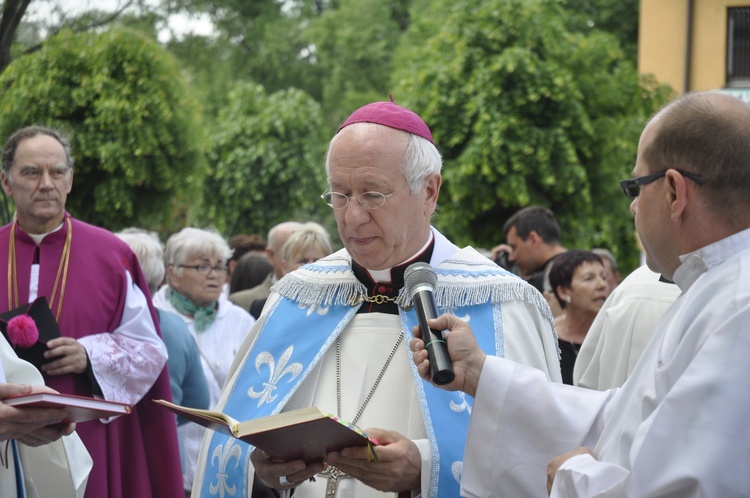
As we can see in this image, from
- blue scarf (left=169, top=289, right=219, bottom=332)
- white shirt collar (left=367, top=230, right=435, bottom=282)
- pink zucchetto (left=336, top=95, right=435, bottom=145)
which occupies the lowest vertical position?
blue scarf (left=169, top=289, right=219, bottom=332)

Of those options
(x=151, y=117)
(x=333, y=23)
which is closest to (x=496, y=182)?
(x=151, y=117)

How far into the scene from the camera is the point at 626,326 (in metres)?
4.88

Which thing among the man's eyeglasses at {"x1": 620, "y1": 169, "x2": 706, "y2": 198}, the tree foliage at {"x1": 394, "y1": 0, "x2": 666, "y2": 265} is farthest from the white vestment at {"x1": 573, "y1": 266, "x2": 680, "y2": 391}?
the tree foliage at {"x1": 394, "y1": 0, "x2": 666, "y2": 265}

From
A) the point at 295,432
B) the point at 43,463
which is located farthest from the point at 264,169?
the point at 295,432

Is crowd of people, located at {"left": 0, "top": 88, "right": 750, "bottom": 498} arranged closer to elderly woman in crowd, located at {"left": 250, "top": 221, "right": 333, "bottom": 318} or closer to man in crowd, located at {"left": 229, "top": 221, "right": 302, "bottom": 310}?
elderly woman in crowd, located at {"left": 250, "top": 221, "right": 333, "bottom": 318}

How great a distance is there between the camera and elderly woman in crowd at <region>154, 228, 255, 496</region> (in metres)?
6.91

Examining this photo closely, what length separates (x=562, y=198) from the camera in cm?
1327

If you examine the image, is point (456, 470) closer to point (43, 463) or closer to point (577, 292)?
point (43, 463)

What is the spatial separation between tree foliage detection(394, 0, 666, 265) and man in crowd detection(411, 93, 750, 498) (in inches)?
392

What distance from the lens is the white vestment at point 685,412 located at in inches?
90.0

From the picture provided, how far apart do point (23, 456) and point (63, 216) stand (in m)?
1.37

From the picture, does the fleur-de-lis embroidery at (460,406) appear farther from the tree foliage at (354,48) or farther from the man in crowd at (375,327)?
the tree foliage at (354,48)

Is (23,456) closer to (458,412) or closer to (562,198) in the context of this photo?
(458,412)

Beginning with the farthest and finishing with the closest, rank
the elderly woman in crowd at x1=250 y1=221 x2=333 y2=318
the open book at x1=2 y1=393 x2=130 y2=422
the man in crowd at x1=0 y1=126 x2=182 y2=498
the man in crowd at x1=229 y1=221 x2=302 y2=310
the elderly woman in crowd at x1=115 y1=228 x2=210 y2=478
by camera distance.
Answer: the man in crowd at x1=229 y1=221 x2=302 y2=310 → the elderly woman in crowd at x1=250 y1=221 x2=333 y2=318 → the elderly woman in crowd at x1=115 y1=228 x2=210 y2=478 → the man in crowd at x1=0 y1=126 x2=182 y2=498 → the open book at x1=2 y1=393 x2=130 y2=422
